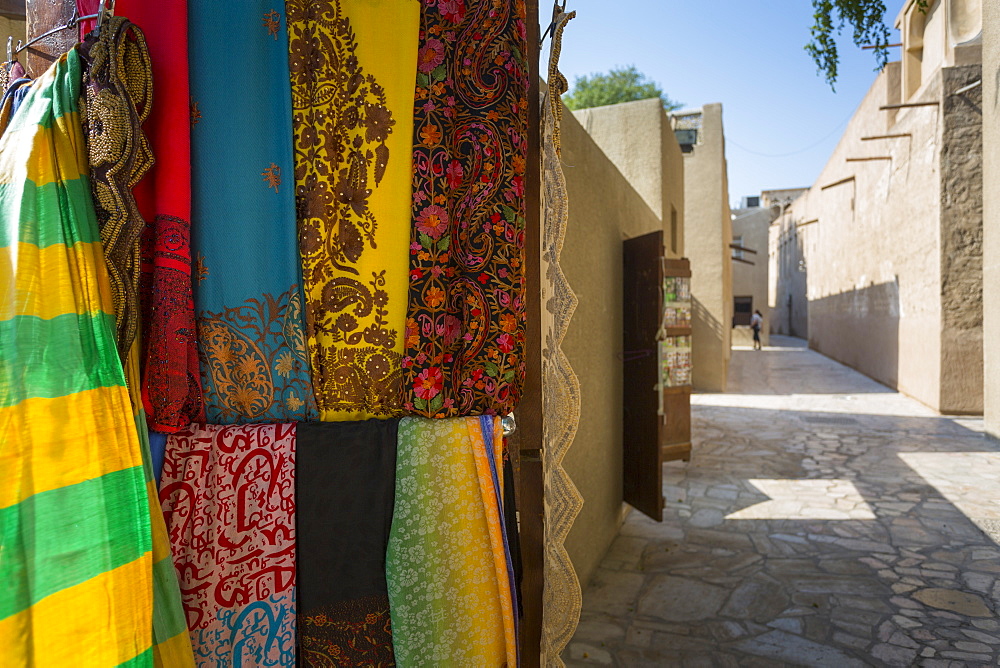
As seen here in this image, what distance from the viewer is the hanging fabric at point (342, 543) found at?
1.60 m

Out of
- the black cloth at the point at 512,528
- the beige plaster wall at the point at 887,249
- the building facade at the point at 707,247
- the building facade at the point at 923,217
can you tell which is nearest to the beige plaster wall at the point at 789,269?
the beige plaster wall at the point at 887,249

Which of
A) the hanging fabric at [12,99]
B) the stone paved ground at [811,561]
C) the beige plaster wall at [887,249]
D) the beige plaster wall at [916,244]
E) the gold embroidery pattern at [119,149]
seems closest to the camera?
the gold embroidery pattern at [119,149]

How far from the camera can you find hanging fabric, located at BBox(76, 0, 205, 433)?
1499 mm

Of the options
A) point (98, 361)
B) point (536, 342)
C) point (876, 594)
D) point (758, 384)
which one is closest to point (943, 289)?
point (758, 384)

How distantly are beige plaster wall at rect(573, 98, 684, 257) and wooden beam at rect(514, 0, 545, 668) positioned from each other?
6.54m

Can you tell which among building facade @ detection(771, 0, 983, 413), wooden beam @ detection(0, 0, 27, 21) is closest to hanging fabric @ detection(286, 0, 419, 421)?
wooden beam @ detection(0, 0, 27, 21)

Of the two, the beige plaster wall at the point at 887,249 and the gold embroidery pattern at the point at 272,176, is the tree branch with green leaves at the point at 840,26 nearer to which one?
the gold embroidery pattern at the point at 272,176

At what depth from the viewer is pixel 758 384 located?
12031 mm

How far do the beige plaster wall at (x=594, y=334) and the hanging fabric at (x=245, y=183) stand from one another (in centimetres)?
161

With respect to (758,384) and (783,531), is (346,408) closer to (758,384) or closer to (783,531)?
(783,531)

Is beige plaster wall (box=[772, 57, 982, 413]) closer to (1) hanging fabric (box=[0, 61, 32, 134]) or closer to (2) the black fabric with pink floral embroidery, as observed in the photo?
(2) the black fabric with pink floral embroidery

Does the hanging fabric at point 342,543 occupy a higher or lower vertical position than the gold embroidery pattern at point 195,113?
lower

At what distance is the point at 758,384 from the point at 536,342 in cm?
1159

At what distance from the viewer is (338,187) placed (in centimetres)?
160
